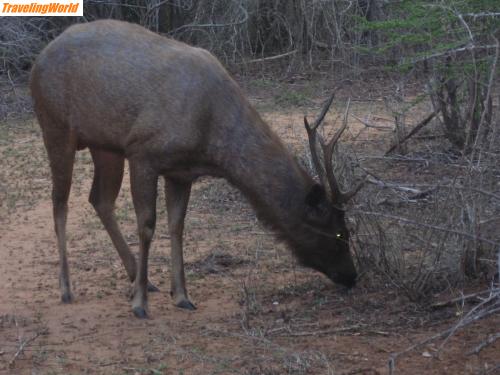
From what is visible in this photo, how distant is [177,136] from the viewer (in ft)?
22.3

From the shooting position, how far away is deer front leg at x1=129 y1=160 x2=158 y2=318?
693 centimetres

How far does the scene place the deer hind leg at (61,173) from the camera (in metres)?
7.45

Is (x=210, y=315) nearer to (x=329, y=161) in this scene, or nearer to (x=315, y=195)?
(x=315, y=195)

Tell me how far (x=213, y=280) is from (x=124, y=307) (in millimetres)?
990

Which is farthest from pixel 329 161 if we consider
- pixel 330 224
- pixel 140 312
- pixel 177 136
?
pixel 140 312

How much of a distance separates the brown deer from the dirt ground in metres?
0.32

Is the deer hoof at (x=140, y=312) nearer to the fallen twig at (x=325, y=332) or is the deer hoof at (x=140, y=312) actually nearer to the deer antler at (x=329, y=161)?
the fallen twig at (x=325, y=332)

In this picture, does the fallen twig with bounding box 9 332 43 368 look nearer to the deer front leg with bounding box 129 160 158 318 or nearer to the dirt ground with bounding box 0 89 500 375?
the dirt ground with bounding box 0 89 500 375


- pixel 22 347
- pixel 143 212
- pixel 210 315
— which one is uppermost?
pixel 143 212

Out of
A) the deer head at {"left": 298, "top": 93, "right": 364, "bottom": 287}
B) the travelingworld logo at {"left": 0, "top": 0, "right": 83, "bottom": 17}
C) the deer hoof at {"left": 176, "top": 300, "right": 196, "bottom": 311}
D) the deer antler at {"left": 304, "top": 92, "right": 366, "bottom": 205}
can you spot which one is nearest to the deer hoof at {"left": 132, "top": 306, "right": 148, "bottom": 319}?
the deer hoof at {"left": 176, "top": 300, "right": 196, "bottom": 311}

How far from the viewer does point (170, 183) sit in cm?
742

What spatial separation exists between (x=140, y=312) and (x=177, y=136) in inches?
50.4

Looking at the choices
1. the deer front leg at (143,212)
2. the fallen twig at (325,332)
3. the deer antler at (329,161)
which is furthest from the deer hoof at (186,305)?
the deer antler at (329,161)

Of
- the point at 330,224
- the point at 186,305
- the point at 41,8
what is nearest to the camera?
the point at 330,224
